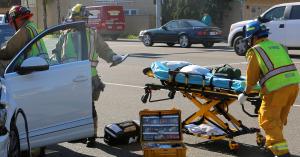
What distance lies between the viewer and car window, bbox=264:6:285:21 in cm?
1939

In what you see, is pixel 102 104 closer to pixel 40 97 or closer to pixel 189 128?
pixel 189 128

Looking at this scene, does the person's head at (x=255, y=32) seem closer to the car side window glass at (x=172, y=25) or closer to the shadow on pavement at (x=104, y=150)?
the shadow on pavement at (x=104, y=150)

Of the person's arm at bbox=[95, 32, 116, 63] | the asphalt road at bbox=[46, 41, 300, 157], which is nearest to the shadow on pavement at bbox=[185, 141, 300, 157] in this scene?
the asphalt road at bbox=[46, 41, 300, 157]

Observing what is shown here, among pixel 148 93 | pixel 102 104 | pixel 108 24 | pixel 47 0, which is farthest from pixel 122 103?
pixel 47 0

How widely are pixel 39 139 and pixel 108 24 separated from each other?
→ 102 feet

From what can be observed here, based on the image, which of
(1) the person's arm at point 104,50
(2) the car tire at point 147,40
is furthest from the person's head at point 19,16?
(2) the car tire at point 147,40

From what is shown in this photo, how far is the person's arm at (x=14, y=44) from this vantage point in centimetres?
655

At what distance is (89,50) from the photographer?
21.9 feet

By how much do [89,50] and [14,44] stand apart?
857 millimetres

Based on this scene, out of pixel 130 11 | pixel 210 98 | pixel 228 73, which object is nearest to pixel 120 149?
pixel 210 98

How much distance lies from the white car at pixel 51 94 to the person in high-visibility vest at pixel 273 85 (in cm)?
174

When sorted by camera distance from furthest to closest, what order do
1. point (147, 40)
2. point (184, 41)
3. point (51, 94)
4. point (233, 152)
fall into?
point (147, 40), point (184, 41), point (233, 152), point (51, 94)

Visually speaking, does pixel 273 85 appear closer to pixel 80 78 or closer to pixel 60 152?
pixel 80 78

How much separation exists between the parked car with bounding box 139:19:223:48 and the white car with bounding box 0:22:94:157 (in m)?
19.1
